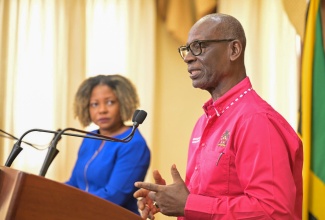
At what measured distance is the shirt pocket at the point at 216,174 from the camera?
1.90m

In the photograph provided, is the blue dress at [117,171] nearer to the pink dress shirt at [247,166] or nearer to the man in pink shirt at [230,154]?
the man in pink shirt at [230,154]

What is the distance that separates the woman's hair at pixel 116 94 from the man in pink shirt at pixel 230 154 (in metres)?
1.41

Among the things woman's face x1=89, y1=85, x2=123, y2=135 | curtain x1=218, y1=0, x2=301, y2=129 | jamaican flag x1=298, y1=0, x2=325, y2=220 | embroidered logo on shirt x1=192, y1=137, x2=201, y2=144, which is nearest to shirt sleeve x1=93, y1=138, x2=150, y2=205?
woman's face x1=89, y1=85, x2=123, y2=135

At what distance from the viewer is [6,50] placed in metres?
4.81

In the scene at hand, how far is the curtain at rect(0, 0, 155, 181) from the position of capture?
4734 mm

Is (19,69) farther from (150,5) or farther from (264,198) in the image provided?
(264,198)

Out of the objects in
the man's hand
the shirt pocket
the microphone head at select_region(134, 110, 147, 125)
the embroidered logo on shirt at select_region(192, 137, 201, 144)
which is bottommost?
the man's hand

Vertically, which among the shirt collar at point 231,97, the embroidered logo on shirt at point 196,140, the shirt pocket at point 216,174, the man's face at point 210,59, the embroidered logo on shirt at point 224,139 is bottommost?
the shirt pocket at point 216,174

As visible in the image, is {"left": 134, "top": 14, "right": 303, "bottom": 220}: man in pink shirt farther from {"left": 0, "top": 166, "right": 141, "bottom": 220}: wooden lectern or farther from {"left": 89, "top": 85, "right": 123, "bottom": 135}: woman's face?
{"left": 89, "top": 85, "right": 123, "bottom": 135}: woman's face

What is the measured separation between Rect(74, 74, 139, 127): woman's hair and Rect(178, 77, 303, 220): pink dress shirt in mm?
1554

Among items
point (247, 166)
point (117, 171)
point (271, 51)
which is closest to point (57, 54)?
point (271, 51)

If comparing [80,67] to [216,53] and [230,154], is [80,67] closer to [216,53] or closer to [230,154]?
[216,53]

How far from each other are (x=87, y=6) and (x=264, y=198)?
331 centimetres

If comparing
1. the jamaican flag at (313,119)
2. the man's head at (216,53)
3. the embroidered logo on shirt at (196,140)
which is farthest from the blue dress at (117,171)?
the man's head at (216,53)
